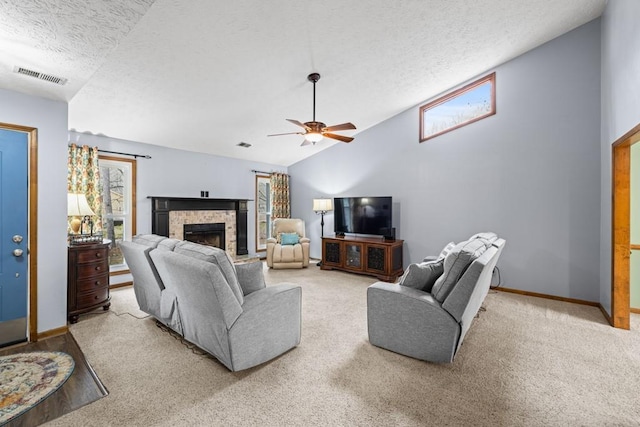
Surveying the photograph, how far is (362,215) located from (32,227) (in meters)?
4.65

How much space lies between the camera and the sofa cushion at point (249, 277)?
7.86 ft

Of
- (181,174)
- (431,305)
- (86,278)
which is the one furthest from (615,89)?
(181,174)

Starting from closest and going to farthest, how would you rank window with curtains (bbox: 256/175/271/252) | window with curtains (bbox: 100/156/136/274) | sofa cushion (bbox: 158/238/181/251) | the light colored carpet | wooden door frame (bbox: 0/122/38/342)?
1. the light colored carpet
2. sofa cushion (bbox: 158/238/181/251)
3. wooden door frame (bbox: 0/122/38/342)
4. window with curtains (bbox: 100/156/136/274)
5. window with curtains (bbox: 256/175/271/252)

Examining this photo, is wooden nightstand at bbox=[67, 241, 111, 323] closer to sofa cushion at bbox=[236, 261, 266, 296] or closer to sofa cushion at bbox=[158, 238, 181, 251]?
sofa cushion at bbox=[158, 238, 181, 251]

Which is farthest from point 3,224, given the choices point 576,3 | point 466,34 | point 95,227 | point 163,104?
point 576,3

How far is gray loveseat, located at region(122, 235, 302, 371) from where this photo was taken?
2.04 metres

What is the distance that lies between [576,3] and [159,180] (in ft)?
21.2

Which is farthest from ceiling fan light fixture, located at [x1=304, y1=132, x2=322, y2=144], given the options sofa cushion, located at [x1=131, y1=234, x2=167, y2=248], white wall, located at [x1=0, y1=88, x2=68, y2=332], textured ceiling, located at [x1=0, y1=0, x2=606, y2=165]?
white wall, located at [x1=0, y1=88, x2=68, y2=332]

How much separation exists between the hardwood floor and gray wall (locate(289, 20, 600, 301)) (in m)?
4.75

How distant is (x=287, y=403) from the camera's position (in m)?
1.83

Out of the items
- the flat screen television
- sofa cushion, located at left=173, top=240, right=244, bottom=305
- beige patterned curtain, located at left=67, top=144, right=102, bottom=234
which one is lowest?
sofa cushion, located at left=173, top=240, right=244, bottom=305

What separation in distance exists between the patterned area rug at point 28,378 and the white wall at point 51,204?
1.70 ft

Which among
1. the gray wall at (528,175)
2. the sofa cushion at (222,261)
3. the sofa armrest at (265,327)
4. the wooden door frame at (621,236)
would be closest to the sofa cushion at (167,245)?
the sofa cushion at (222,261)

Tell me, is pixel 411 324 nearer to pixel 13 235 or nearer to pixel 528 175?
pixel 528 175
